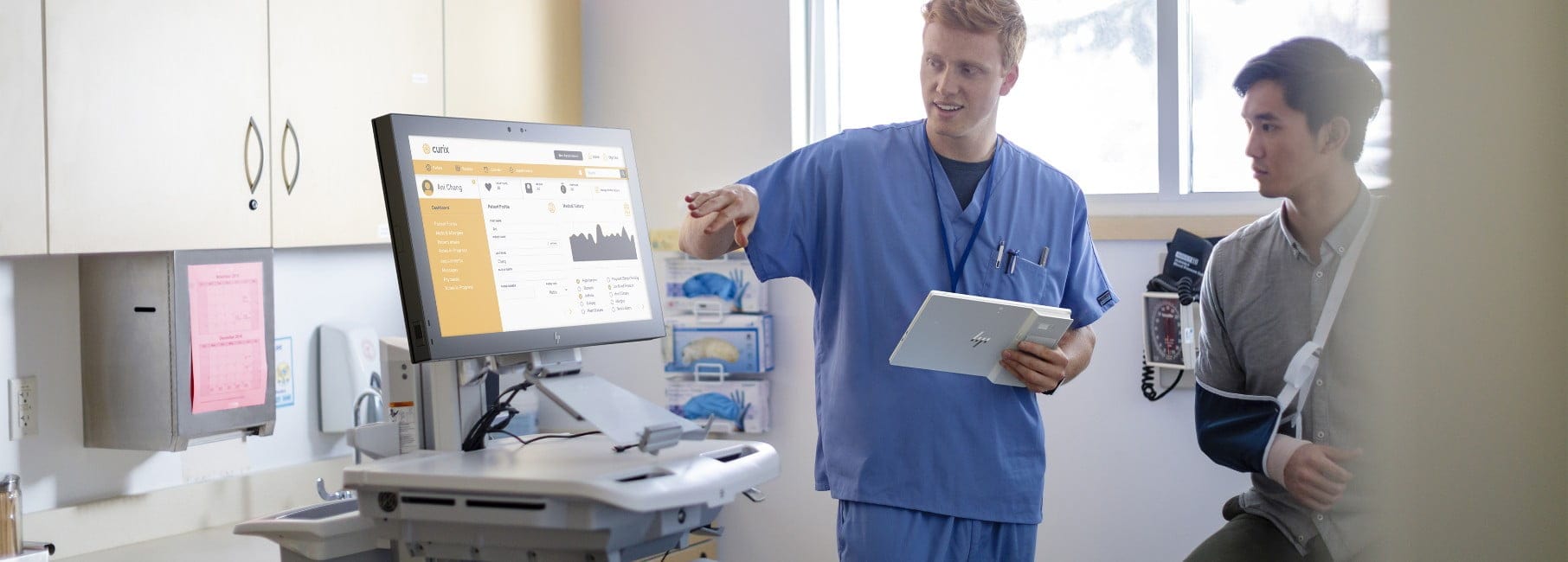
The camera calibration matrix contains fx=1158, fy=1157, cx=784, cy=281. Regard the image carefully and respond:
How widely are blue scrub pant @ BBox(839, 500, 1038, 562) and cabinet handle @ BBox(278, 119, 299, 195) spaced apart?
132 cm

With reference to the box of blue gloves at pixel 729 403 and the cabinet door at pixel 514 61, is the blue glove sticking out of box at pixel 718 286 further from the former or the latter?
the cabinet door at pixel 514 61

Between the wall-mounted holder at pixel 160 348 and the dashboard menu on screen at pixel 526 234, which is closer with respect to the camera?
the dashboard menu on screen at pixel 526 234

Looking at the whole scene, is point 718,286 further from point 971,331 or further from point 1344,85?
point 1344,85

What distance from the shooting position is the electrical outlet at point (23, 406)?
2.14 metres

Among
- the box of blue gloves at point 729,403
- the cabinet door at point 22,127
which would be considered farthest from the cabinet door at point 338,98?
the box of blue gloves at point 729,403

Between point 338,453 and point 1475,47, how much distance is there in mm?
2902

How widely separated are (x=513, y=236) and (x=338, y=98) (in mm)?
1173

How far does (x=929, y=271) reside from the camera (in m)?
1.83

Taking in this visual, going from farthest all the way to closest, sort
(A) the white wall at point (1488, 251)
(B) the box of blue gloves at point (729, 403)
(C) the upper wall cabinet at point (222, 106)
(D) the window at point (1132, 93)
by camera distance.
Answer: (B) the box of blue gloves at point (729, 403) < (D) the window at point (1132, 93) < (C) the upper wall cabinet at point (222, 106) < (A) the white wall at point (1488, 251)

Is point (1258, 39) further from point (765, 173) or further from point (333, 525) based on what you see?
point (333, 525)

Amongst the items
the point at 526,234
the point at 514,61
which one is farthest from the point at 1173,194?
the point at 526,234

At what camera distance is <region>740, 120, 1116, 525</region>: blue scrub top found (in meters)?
1.79

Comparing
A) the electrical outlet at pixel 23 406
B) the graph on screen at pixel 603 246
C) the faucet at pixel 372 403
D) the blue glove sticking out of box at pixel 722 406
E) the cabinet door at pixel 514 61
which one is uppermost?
the cabinet door at pixel 514 61

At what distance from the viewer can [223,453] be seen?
8.23 ft
